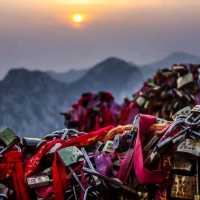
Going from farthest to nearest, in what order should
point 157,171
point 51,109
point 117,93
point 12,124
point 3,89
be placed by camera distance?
point 117,93 → point 51,109 → point 3,89 → point 12,124 → point 157,171

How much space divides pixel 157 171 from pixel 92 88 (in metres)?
8.21

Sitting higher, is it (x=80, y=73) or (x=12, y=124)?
(x=80, y=73)

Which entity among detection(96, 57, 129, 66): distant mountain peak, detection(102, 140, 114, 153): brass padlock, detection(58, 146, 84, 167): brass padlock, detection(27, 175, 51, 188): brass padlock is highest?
detection(96, 57, 129, 66): distant mountain peak

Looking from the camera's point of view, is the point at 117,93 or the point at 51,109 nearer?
the point at 51,109

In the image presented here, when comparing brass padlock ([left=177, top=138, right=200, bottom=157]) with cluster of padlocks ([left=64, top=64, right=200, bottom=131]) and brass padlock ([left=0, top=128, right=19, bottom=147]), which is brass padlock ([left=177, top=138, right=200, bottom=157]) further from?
cluster of padlocks ([left=64, top=64, right=200, bottom=131])

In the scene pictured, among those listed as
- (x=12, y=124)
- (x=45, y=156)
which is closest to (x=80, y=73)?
(x=12, y=124)

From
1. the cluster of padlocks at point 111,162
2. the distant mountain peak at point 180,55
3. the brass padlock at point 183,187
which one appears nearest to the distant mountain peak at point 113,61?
the distant mountain peak at point 180,55

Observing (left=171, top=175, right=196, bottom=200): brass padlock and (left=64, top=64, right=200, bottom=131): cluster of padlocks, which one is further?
(left=64, top=64, right=200, bottom=131): cluster of padlocks

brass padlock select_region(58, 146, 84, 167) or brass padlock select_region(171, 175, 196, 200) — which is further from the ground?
brass padlock select_region(58, 146, 84, 167)

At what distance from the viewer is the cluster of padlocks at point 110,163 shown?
191 centimetres

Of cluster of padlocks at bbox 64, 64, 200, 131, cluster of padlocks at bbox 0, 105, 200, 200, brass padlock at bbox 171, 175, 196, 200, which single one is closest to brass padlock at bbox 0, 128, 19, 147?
cluster of padlocks at bbox 0, 105, 200, 200

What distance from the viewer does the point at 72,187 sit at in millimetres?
2141

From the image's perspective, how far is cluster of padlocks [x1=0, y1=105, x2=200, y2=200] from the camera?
191 centimetres

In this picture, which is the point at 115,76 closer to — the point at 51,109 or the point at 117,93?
the point at 117,93
